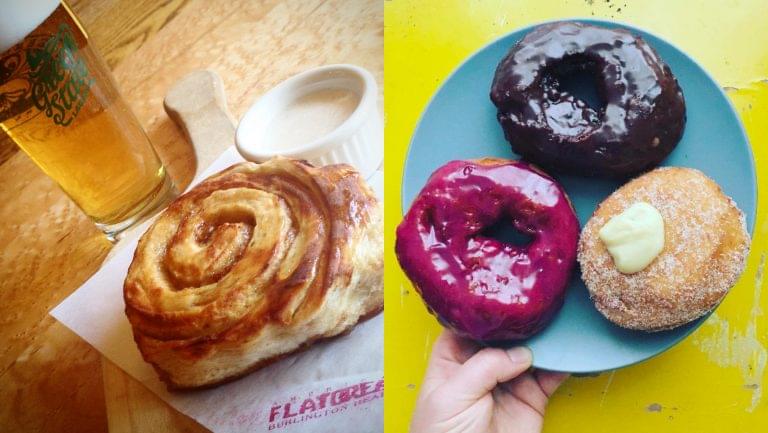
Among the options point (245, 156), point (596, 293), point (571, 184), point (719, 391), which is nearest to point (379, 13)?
point (245, 156)

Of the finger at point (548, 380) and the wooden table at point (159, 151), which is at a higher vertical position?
the wooden table at point (159, 151)

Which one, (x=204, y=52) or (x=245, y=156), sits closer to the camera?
(x=245, y=156)

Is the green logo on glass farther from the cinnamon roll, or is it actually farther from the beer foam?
the cinnamon roll

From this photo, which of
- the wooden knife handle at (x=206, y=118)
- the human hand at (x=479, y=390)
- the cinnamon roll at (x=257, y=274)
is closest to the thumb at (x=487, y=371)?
the human hand at (x=479, y=390)

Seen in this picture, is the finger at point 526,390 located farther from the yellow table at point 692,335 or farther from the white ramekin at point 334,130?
the white ramekin at point 334,130

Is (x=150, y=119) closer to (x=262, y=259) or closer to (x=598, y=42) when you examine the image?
(x=262, y=259)

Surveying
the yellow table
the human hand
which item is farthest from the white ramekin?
the human hand
